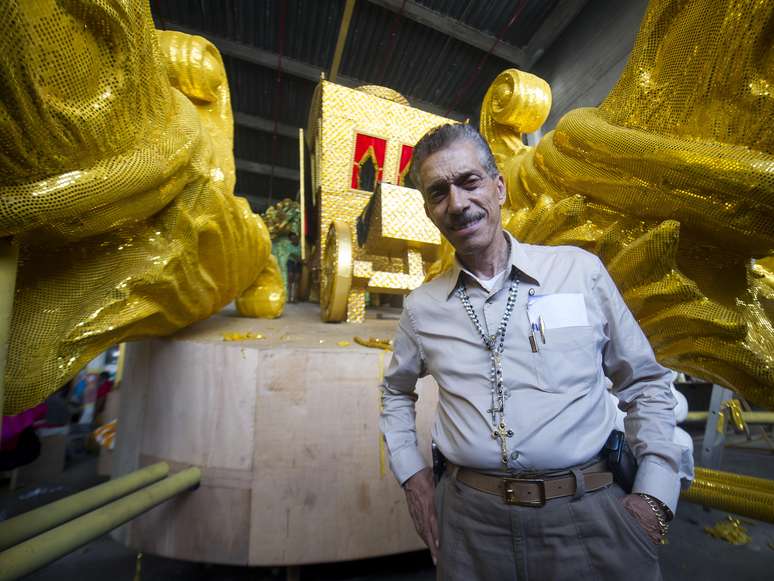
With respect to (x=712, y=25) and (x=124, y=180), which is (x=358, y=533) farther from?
(x=712, y=25)

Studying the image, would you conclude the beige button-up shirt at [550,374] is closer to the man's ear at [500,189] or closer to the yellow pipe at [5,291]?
the man's ear at [500,189]

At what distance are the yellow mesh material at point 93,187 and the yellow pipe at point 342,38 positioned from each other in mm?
3174

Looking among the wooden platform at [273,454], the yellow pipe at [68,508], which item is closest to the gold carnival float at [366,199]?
the wooden platform at [273,454]

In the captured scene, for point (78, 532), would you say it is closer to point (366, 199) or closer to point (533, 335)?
point (533, 335)

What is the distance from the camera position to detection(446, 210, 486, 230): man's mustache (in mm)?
792

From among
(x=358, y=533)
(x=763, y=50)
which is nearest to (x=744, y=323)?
(x=763, y=50)

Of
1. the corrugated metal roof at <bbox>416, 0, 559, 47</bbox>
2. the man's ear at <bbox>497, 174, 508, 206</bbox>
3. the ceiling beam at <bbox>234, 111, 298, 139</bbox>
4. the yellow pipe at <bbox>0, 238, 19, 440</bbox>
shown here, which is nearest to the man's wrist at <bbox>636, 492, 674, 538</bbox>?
the man's ear at <bbox>497, 174, 508, 206</bbox>

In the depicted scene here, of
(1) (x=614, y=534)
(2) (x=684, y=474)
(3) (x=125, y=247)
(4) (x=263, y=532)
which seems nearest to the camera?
(1) (x=614, y=534)

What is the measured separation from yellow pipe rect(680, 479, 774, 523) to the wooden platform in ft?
3.29

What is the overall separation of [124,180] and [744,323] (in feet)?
5.14

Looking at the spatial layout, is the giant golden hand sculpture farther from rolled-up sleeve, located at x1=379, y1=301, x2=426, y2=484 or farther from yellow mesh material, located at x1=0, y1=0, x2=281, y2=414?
yellow mesh material, located at x1=0, y1=0, x2=281, y2=414

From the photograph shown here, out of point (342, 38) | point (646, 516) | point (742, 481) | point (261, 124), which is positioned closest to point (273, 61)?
point (342, 38)

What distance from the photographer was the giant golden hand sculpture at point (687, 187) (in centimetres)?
67

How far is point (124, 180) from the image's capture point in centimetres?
77
